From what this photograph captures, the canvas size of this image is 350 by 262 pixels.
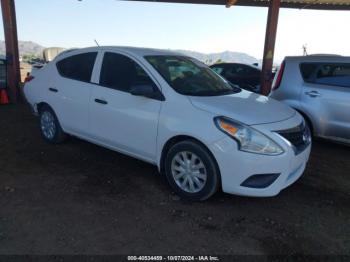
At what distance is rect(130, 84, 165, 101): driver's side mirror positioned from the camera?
3842 millimetres

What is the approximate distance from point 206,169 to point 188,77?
4.36ft

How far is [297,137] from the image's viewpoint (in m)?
3.65

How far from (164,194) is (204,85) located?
4.79 feet

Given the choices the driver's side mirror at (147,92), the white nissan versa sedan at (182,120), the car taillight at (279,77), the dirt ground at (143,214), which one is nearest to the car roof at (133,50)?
the white nissan versa sedan at (182,120)

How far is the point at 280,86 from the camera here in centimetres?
602

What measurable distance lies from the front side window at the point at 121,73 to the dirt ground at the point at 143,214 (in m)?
1.17

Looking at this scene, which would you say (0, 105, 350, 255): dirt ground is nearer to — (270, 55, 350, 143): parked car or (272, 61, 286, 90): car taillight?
(270, 55, 350, 143): parked car

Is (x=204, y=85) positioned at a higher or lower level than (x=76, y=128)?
higher

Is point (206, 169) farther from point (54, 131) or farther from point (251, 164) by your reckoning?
point (54, 131)

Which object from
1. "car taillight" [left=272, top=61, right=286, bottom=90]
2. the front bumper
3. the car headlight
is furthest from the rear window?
the car headlight

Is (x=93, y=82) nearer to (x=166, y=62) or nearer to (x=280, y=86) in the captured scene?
(x=166, y=62)

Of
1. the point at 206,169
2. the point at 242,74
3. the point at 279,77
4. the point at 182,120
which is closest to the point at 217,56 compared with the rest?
the point at 242,74

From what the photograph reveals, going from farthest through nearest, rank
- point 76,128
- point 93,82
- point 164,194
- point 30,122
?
point 30,122
point 76,128
point 93,82
point 164,194

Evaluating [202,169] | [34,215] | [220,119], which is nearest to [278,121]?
[220,119]
